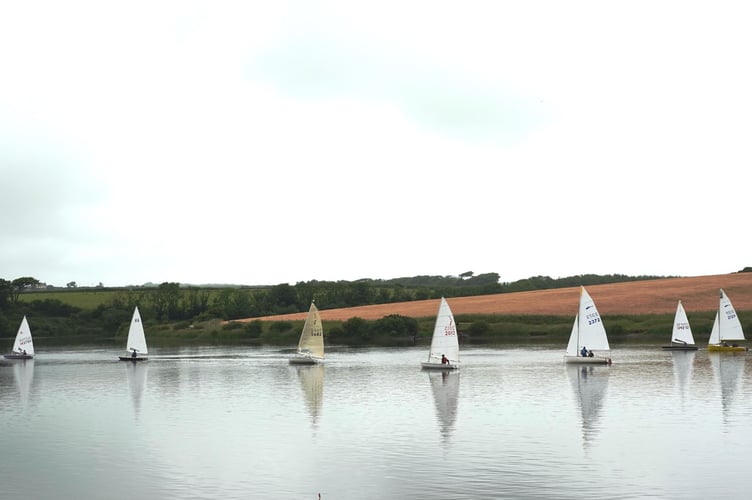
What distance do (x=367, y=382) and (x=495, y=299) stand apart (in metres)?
84.0

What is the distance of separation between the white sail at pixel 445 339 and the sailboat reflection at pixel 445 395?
4.62 ft

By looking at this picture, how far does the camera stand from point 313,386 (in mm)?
57844

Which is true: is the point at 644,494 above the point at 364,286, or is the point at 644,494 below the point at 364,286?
below

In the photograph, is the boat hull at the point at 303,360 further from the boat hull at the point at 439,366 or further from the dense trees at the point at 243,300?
the dense trees at the point at 243,300

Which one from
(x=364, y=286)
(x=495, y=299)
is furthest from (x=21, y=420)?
(x=364, y=286)

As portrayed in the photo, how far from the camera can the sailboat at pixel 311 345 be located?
75.8 meters

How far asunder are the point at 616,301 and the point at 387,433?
3466 inches

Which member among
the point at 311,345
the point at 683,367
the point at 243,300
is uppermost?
the point at 243,300

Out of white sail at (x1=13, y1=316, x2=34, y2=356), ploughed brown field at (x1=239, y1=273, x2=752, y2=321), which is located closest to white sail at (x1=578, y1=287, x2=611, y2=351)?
ploughed brown field at (x1=239, y1=273, x2=752, y2=321)

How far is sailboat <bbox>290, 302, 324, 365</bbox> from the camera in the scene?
75.8m

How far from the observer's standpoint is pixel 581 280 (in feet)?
585

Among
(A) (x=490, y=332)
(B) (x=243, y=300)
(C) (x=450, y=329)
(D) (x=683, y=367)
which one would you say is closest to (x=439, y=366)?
(C) (x=450, y=329)

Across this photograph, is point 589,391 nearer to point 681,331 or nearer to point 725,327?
point 681,331

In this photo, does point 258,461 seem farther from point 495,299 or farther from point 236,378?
point 495,299
